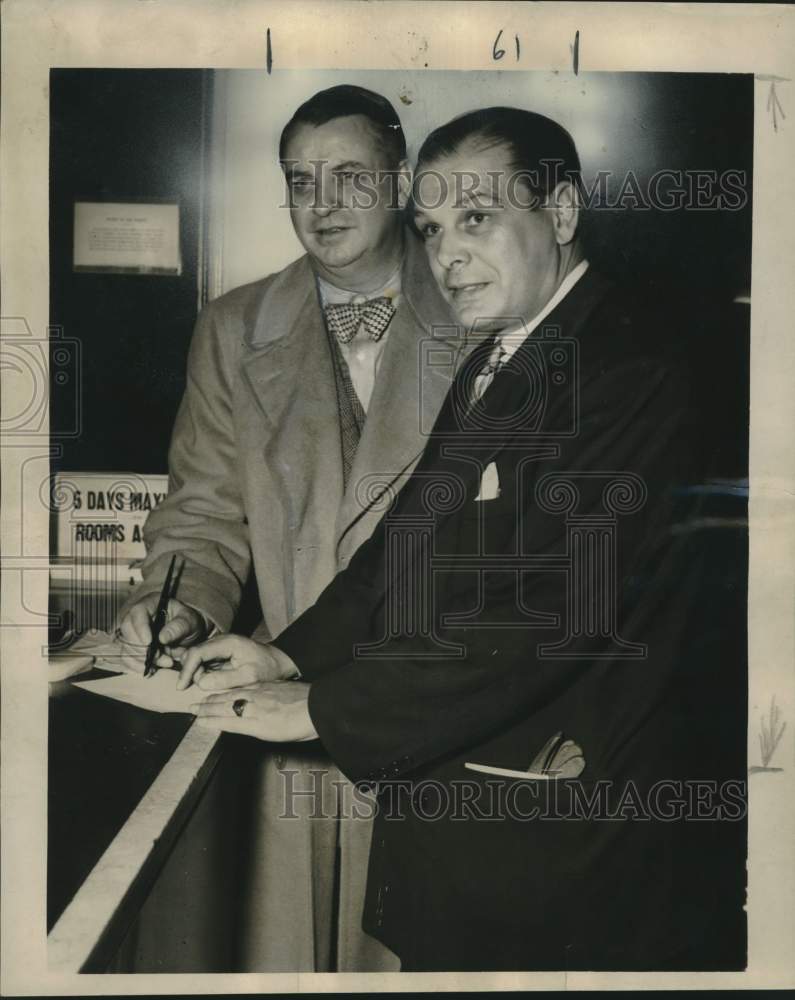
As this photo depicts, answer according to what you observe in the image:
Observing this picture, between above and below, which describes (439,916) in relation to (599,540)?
below

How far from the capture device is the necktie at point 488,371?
1.41 meters

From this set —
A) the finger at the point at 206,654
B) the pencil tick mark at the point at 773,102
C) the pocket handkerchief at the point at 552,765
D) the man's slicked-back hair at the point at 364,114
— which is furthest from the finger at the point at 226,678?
the pencil tick mark at the point at 773,102

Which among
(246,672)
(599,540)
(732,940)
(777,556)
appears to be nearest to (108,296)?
(246,672)

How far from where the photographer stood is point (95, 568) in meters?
1.44

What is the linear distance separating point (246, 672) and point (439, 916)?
40cm

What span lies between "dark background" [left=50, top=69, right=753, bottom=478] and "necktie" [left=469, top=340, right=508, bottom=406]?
0.57 ft

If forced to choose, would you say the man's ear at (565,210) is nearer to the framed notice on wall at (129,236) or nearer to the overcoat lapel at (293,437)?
the overcoat lapel at (293,437)

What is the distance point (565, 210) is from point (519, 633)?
1.80 feet

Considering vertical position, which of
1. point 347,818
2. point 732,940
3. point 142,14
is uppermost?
point 142,14

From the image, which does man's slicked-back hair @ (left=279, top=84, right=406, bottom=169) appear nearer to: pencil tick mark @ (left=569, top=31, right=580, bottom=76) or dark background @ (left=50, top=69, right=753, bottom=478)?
dark background @ (left=50, top=69, right=753, bottom=478)

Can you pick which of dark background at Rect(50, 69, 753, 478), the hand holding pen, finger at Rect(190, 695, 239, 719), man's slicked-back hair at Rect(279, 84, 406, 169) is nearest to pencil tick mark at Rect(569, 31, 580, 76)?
dark background at Rect(50, 69, 753, 478)

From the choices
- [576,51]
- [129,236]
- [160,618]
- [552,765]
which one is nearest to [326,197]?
[129,236]

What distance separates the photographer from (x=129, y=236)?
55.8 inches

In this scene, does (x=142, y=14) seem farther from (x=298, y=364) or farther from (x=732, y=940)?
(x=732, y=940)
